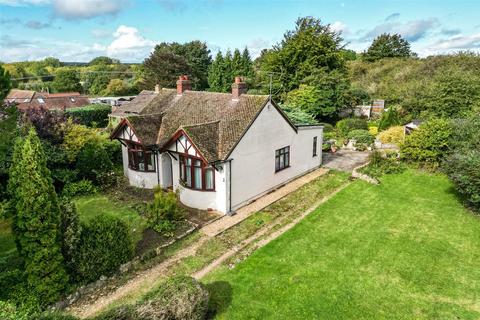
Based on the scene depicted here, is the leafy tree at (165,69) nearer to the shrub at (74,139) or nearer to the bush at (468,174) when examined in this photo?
the shrub at (74,139)

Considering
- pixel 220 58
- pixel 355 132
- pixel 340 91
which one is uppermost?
pixel 220 58

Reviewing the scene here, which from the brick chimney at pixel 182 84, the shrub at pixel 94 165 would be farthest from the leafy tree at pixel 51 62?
the shrub at pixel 94 165

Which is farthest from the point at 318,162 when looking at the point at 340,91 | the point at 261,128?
the point at 340,91

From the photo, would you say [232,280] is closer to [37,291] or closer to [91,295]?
[91,295]

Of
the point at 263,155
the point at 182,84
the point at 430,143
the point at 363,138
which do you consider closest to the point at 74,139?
the point at 182,84

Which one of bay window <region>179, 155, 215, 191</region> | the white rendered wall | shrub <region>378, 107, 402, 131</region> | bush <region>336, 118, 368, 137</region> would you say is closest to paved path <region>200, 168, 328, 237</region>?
the white rendered wall

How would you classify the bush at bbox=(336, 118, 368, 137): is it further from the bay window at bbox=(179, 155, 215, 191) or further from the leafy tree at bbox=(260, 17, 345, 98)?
the bay window at bbox=(179, 155, 215, 191)

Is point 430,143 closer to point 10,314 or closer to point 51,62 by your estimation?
point 10,314
